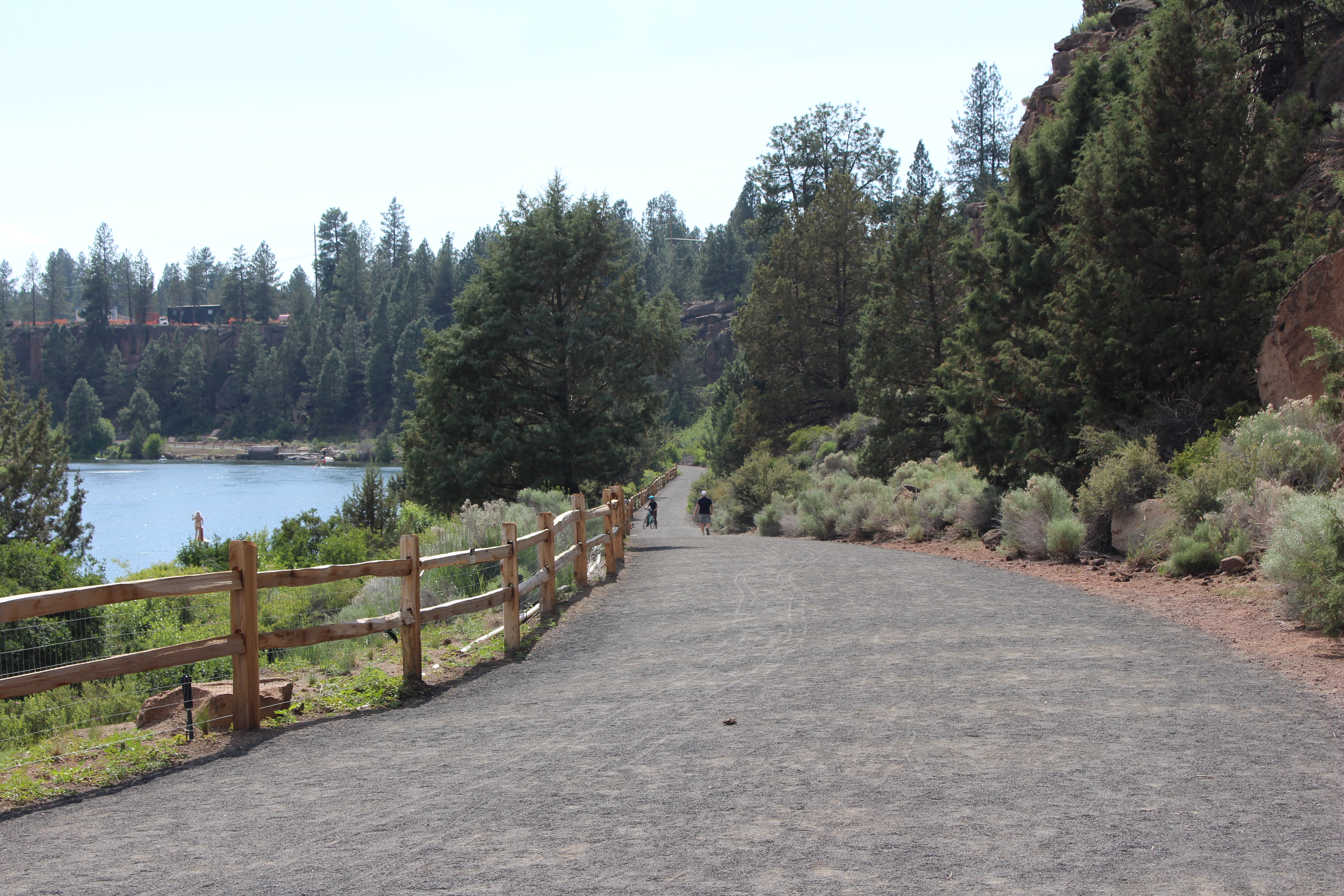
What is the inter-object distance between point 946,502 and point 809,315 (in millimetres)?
30643

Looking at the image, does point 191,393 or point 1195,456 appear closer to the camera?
point 1195,456

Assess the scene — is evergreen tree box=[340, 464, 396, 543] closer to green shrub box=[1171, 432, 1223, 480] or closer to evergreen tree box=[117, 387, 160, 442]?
green shrub box=[1171, 432, 1223, 480]

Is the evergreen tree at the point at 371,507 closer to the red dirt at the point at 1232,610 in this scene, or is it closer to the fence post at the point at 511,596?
the red dirt at the point at 1232,610

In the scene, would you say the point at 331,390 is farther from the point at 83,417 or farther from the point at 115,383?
the point at 115,383

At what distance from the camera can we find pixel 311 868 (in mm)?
4730

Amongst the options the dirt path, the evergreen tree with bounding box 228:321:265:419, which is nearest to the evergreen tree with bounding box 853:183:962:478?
the dirt path

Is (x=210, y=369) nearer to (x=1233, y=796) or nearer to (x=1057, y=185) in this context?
(x=1057, y=185)

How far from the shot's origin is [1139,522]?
1566 cm

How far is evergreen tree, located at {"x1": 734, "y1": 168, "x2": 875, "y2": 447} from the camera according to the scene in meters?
53.3

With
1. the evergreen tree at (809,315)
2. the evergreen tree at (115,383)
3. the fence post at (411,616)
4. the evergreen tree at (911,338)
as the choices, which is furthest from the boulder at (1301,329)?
the evergreen tree at (115,383)

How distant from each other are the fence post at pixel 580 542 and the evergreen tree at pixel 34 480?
3071 centimetres

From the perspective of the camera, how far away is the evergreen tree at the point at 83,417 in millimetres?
152000

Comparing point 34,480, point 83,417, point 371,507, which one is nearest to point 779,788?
point 371,507

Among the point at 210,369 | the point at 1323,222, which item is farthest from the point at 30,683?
the point at 210,369
